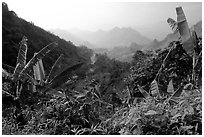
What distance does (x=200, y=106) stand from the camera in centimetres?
269

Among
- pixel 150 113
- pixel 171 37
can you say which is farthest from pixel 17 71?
pixel 171 37

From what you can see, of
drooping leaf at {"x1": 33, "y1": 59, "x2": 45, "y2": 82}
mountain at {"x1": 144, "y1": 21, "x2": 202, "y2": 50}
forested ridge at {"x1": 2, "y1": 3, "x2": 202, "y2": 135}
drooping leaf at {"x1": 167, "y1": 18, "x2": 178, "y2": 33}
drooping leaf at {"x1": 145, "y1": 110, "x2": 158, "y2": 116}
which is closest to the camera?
drooping leaf at {"x1": 145, "y1": 110, "x2": 158, "y2": 116}

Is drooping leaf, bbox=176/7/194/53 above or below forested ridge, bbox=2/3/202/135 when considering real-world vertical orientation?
above

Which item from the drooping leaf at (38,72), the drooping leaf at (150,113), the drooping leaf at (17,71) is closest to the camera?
the drooping leaf at (150,113)

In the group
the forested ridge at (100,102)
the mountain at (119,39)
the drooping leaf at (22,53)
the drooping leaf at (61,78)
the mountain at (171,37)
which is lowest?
the forested ridge at (100,102)

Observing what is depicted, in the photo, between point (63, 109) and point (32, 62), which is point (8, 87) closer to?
point (32, 62)

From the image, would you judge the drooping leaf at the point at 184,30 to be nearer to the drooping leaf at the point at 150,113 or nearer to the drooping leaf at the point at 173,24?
the drooping leaf at the point at 173,24

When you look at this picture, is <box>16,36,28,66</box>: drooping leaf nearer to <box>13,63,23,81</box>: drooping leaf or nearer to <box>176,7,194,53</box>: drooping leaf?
<box>13,63,23,81</box>: drooping leaf

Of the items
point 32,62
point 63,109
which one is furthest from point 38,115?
point 32,62

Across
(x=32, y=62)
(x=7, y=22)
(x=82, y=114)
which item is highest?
(x=7, y=22)

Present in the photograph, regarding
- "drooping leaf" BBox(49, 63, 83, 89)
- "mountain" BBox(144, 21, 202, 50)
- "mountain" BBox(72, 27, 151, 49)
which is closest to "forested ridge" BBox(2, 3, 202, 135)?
"drooping leaf" BBox(49, 63, 83, 89)

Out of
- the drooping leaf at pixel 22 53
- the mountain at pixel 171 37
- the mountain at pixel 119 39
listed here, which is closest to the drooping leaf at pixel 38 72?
the drooping leaf at pixel 22 53

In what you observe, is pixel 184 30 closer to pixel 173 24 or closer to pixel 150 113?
pixel 173 24

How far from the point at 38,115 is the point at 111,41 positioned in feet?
81.3
